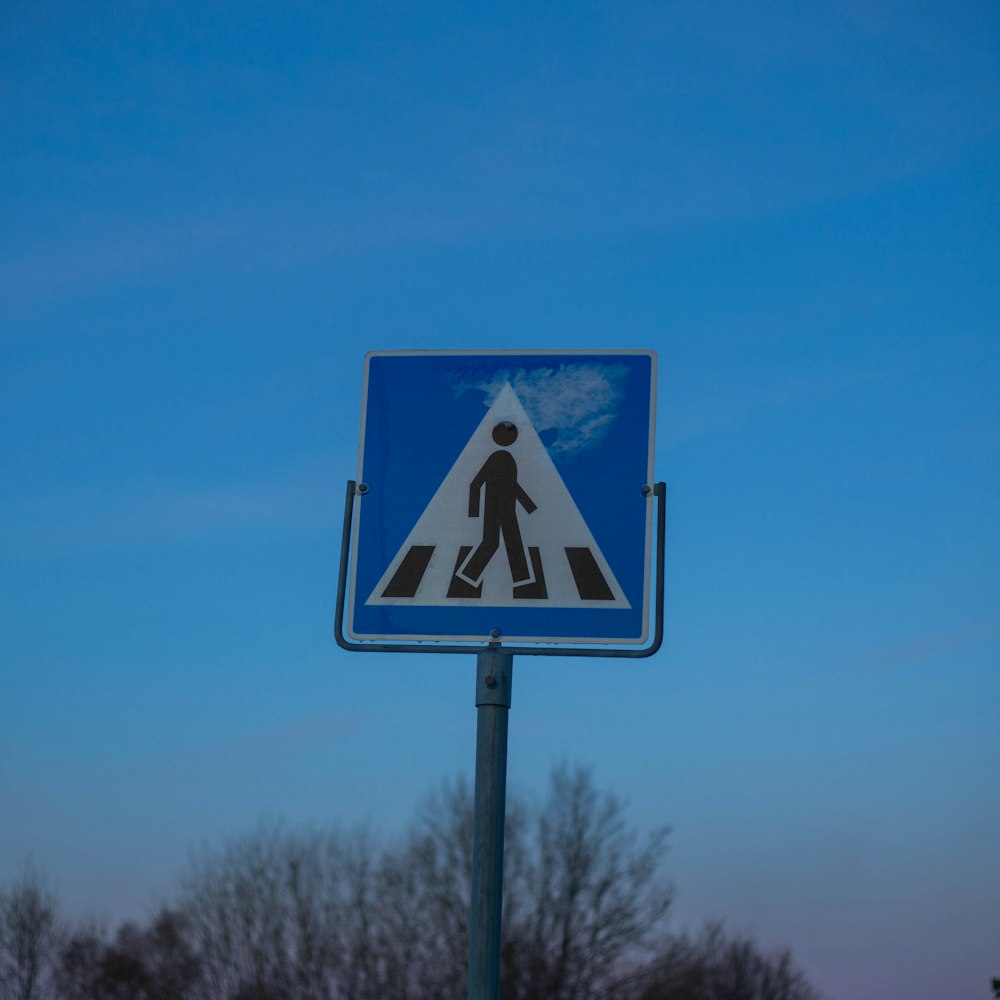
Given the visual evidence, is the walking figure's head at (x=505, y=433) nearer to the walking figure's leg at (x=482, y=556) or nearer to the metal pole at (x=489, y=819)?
the walking figure's leg at (x=482, y=556)

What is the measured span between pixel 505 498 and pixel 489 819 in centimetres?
75

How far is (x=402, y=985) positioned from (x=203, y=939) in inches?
369

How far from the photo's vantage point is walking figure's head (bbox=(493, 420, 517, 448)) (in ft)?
10.6

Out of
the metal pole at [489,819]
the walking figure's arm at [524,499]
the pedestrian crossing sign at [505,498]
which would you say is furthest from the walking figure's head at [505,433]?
the metal pole at [489,819]

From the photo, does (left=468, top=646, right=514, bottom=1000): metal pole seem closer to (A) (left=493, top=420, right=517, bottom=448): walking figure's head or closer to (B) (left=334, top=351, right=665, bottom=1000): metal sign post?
(B) (left=334, top=351, right=665, bottom=1000): metal sign post

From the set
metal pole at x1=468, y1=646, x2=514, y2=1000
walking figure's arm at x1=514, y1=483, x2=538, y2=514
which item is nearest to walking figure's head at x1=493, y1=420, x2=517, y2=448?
walking figure's arm at x1=514, y1=483, x2=538, y2=514

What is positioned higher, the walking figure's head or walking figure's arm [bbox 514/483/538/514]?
the walking figure's head

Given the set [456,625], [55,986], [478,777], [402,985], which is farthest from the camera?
[55,986]

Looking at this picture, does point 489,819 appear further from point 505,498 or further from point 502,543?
point 505,498

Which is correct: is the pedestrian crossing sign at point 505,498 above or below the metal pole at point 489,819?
above

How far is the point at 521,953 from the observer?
149 feet

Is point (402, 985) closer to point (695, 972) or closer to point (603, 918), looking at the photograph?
point (603, 918)

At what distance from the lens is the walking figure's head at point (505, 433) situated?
3240 millimetres

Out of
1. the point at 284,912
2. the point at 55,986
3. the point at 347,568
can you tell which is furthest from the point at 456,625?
the point at 55,986
